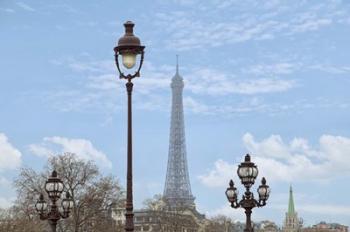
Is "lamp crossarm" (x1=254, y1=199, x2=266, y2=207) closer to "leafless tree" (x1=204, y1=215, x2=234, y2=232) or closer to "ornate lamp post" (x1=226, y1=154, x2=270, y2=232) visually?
"ornate lamp post" (x1=226, y1=154, x2=270, y2=232)

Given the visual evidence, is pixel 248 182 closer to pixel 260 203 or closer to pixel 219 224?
pixel 260 203

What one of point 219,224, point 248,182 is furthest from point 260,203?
point 219,224

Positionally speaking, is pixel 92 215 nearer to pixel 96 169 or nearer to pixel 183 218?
pixel 96 169

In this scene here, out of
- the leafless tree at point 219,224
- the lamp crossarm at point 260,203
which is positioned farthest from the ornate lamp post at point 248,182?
the leafless tree at point 219,224

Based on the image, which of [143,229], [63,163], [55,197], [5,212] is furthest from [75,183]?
[143,229]

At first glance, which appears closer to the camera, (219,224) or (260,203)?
(260,203)

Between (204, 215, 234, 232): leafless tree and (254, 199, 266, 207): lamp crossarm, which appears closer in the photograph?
(254, 199, 266, 207): lamp crossarm

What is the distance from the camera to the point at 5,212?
3270 inches

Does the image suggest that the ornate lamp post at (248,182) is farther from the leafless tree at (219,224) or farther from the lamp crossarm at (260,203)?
the leafless tree at (219,224)

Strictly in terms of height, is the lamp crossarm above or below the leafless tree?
below

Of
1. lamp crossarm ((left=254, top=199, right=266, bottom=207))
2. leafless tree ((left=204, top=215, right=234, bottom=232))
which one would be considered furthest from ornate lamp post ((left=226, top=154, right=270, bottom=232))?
leafless tree ((left=204, top=215, right=234, bottom=232))

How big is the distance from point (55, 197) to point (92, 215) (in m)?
54.4

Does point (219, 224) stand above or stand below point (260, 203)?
above

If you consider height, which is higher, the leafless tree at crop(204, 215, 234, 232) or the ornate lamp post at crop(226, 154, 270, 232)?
the leafless tree at crop(204, 215, 234, 232)
